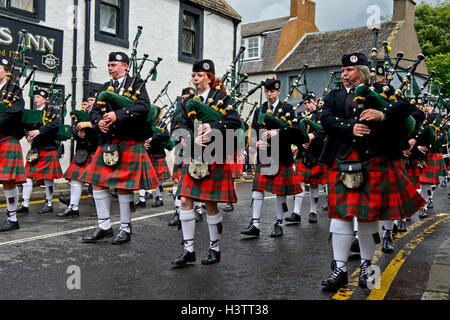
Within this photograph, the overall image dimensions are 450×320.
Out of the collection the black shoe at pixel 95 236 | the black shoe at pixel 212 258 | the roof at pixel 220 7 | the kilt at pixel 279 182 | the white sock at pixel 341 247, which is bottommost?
the black shoe at pixel 212 258

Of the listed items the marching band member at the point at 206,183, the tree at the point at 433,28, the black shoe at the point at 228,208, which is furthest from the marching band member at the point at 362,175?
the tree at the point at 433,28

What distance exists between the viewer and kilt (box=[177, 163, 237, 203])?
4246mm

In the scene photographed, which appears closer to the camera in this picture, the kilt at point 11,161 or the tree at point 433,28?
the kilt at point 11,161

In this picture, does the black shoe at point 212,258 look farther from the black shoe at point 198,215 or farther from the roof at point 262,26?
the roof at point 262,26

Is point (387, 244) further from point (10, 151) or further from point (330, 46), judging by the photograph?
point (330, 46)

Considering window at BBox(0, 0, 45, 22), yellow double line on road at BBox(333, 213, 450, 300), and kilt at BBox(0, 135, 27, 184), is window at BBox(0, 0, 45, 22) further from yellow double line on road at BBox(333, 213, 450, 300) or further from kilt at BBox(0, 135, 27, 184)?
yellow double line on road at BBox(333, 213, 450, 300)

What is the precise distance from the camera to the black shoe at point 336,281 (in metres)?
3.58

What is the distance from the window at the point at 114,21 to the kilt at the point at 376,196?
969 centimetres

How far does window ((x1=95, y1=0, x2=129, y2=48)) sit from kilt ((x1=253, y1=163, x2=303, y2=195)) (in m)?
7.60

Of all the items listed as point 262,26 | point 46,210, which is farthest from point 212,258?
point 262,26

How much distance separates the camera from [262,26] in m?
30.3

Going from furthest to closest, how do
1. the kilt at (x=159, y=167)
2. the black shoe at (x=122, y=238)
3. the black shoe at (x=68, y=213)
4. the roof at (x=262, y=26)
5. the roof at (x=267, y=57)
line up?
the roof at (x=262, y=26)
the roof at (x=267, y=57)
the kilt at (x=159, y=167)
the black shoe at (x=68, y=213)
the black shoe at (x=122, y=238)

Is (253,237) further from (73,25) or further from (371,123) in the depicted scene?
(73,25)
